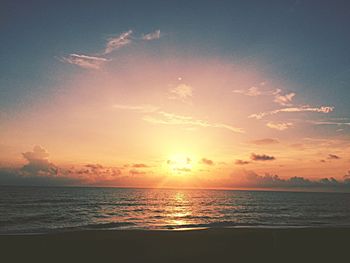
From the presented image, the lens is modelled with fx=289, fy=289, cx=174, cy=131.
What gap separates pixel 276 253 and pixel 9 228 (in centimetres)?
2672

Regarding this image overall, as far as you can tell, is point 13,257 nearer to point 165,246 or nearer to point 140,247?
point 140,247

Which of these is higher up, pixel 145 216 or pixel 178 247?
pixel 145 216

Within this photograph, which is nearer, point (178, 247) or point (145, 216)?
point (178, 247)

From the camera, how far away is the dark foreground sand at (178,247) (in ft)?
49.2

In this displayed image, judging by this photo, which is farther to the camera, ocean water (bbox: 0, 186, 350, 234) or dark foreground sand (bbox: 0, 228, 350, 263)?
ocean water (bbox: 0, 186, 350, 234)

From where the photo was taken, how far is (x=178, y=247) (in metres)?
17.5

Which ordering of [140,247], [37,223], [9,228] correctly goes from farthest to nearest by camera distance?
[37,223] < [9,228] < [140,247]

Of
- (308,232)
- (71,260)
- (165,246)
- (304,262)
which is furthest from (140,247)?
(308,232)

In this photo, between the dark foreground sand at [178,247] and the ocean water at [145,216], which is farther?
the ocean water at [145,216]

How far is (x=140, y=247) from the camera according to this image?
57.1 feet

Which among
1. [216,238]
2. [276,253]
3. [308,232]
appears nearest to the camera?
[276,253]

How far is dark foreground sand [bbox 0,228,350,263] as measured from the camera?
15.0 metres

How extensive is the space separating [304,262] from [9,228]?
28342 mm

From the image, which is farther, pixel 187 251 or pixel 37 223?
pixel 37 223
